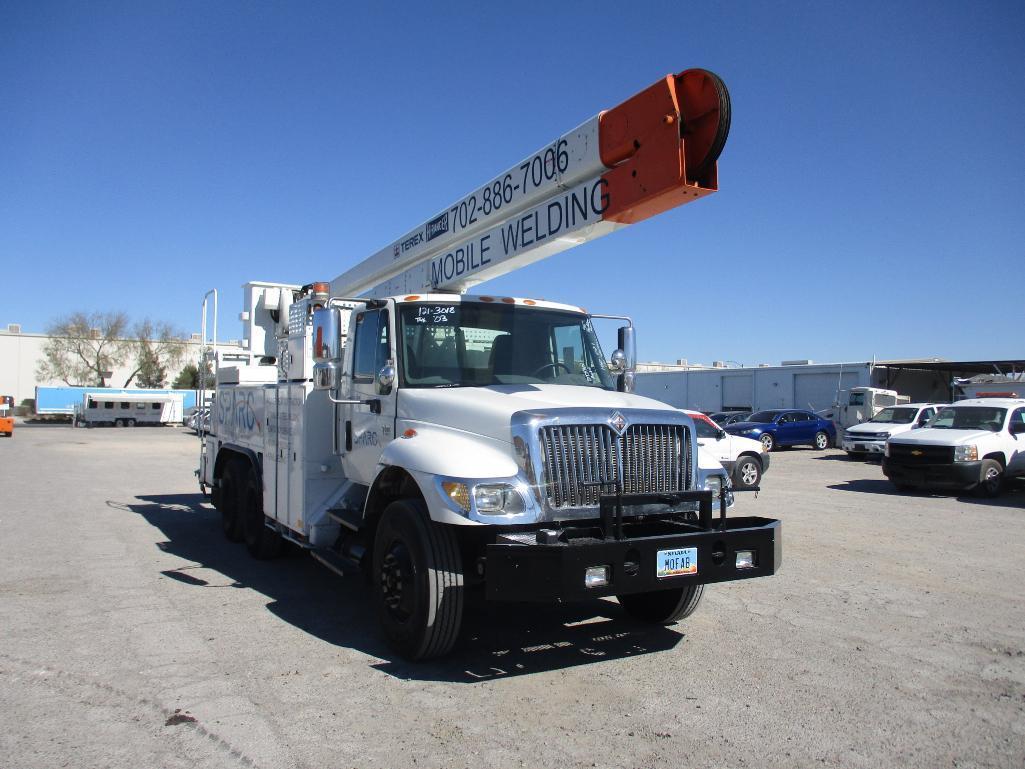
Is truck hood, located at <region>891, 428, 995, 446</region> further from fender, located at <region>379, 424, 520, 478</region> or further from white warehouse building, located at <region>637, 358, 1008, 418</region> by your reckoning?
white warehouse building, located at <region>637, 358, 1008, 418</region>

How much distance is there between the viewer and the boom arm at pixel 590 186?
4453 millimetres

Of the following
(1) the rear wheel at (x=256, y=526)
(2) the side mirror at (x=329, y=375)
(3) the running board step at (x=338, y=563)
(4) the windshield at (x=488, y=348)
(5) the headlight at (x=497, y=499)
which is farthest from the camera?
(1) the rear wheel at (x=256, y=526)

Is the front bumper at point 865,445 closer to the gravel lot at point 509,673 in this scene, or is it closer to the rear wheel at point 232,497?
the gravel lot at point 509,673

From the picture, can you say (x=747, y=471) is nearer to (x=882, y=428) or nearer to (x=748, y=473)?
(x=748, y=473)

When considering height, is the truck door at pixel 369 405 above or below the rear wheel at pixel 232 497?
above

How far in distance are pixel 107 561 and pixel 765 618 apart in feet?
22.0

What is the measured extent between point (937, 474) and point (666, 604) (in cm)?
1090

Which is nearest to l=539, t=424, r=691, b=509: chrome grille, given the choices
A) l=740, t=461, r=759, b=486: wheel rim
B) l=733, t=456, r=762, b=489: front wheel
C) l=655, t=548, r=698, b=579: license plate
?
l=655, t=548, r=698, b=579: license plate

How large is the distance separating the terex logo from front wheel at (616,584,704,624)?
3.52 m

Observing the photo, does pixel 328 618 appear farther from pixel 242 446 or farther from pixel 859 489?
pixel 859 489

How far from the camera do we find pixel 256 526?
27.3 ft

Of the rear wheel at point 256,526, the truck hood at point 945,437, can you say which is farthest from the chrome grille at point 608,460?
the truck hood at point 945,437

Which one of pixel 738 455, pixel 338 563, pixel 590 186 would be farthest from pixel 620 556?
pixel 738 455

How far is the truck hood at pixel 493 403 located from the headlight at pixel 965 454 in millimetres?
11108
